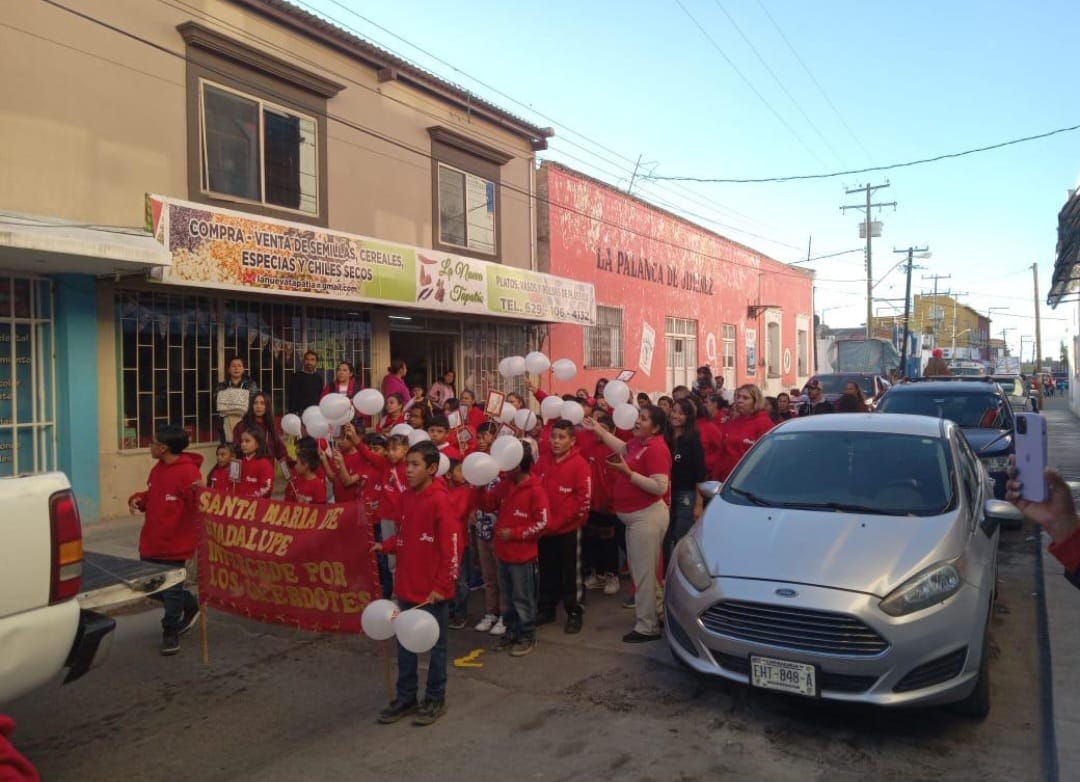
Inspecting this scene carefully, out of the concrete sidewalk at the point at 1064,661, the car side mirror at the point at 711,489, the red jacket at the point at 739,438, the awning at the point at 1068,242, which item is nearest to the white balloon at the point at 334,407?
the car side mirror at the point at 711,489

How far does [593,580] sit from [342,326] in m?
6.78

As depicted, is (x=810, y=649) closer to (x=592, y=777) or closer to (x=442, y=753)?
(x=592, y=777)

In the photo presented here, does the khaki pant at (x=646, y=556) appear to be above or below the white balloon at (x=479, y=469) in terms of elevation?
below

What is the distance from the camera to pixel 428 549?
4.62 meters

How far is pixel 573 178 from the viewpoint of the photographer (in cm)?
1861

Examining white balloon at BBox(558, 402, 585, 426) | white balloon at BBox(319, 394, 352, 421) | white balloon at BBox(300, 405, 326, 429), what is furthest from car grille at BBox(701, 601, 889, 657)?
white balloon at BBox(300, 405, 326, 429)

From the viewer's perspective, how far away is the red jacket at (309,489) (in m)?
6.40

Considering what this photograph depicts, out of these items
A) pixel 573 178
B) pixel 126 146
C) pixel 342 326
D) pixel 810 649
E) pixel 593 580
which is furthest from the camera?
pixel 573 178

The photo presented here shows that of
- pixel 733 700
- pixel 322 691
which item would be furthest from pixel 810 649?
pixel 322 691

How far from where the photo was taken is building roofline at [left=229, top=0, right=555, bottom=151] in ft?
37.6

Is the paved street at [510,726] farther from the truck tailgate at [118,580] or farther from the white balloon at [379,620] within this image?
the truck tailgate at [118,580]

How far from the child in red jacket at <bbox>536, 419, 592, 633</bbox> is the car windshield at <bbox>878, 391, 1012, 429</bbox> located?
6.17m

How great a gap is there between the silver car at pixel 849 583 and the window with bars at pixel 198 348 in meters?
7.65

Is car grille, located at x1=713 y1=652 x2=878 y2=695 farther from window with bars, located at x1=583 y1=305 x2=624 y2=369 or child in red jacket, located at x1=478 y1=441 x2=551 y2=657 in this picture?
window with bars, located at x1=583 y1=305 x2=624 y2=369
